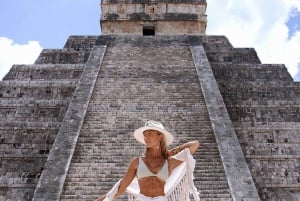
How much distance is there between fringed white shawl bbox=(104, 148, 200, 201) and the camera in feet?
11.7

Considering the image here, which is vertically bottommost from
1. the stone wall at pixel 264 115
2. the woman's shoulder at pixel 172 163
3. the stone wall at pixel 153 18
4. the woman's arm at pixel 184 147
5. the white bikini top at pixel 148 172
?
the stone wall at pixel 264 115

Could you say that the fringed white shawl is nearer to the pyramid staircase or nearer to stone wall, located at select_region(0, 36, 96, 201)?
the pyramid staircase

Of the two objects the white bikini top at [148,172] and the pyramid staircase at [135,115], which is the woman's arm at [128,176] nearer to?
the white bikini top at [148,172]

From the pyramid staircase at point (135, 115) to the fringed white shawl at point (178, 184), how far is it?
138 inches

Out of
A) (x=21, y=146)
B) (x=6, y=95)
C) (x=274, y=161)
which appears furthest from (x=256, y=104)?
(x=6, y=95)

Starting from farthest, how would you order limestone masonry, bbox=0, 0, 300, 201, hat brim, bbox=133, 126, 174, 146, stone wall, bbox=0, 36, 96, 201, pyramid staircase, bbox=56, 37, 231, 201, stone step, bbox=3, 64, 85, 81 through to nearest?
stone step, bbox=3, 64, 85, 81 < stone wall, bbox=0, 36, 96, 201 < limestone masonry, bbox=0, 0, 300, 201 < pyramid staircase, bbox=56, 37, 231, 201 < hat brim, bbox=133, 126, 174, 146

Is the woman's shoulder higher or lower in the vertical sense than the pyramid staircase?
higher

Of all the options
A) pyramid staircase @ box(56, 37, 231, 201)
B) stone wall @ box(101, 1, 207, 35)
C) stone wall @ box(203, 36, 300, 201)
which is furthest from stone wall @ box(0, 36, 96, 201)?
stone wall @ box(101, 1, 207, 35)

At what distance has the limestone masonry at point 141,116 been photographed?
7.76 meters

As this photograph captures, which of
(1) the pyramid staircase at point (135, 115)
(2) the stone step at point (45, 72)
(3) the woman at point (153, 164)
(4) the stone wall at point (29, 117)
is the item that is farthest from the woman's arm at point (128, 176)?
(2) the stone step at point (45, 72)

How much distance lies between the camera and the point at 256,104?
34.6ft

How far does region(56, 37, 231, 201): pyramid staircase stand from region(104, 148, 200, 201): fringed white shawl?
3.50 meters

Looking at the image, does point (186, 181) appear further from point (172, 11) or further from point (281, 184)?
point (172, 11)

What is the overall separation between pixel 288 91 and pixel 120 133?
514cm
